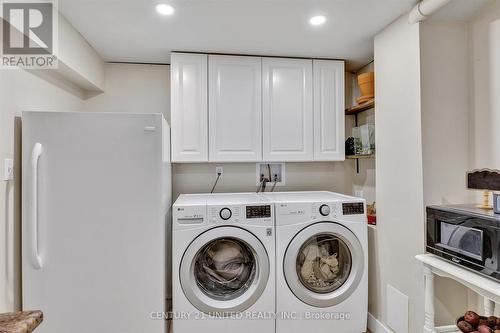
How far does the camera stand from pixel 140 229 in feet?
5.64

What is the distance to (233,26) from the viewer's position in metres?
1.93

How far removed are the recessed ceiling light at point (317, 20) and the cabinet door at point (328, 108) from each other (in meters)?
0.63

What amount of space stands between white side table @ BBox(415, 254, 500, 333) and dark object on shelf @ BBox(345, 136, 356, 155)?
1.14 metres

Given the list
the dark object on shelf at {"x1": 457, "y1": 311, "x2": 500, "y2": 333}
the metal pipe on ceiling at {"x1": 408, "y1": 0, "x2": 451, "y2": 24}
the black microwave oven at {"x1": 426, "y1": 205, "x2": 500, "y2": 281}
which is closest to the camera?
the black microwave oven at {"x1": 426, "y1": 205, "x2": 500, "y2": 281}

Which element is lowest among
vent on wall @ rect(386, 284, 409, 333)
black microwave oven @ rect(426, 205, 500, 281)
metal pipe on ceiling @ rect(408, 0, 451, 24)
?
vent on wall @ rect(386, 284, 409, 333)

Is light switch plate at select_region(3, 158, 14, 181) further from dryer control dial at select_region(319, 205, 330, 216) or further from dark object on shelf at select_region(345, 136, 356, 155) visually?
dark object on shelf at select_region(345, 136, 356, 155)

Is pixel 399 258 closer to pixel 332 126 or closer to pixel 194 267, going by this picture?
pixel 332 126

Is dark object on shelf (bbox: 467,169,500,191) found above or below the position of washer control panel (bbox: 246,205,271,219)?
above

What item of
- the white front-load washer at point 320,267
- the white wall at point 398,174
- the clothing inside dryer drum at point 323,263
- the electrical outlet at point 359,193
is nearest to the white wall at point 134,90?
the white front-load washer at point 320,267

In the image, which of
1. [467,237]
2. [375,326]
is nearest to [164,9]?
[467,237]

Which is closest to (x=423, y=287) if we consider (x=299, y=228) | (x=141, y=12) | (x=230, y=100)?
(x=299, y=228)

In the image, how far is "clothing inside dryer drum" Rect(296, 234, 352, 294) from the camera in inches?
81.1

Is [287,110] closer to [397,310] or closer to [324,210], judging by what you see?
[324,210]

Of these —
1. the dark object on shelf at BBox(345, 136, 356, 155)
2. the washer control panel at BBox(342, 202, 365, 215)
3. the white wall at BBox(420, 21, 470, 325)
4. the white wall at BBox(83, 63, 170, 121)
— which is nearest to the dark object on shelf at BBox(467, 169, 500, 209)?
the white wall at BBox(420, 21, 470, 325)
